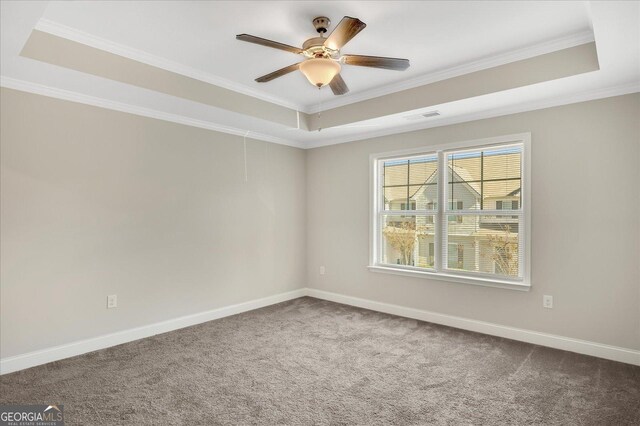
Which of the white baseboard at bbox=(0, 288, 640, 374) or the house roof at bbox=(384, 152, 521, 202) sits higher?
the house roof at bbox=(384, 152, 521, 202)

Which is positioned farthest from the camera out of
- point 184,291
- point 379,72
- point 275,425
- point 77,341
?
point 184,291

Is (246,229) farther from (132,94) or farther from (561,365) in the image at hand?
(561,365)

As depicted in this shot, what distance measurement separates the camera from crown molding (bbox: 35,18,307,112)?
271 cm

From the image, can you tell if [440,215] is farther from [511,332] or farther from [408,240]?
[511,332]

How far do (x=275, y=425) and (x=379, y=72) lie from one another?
3.12 meters

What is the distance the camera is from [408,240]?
4758 mm

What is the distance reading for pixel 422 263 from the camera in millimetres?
4605

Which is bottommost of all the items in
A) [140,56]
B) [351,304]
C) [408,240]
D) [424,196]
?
[351,304]

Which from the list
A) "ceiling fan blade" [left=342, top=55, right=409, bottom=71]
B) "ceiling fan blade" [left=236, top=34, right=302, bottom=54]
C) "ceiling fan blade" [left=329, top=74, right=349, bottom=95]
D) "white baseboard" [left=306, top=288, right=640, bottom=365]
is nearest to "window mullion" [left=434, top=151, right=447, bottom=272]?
"white baseboard" [left=306, top=288, right=640, bottom=365]

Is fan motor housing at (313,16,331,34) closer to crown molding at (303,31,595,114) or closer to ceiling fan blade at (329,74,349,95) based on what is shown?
ceiling fan blade at (329,74,349,95)

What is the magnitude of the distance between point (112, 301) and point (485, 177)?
4.09m

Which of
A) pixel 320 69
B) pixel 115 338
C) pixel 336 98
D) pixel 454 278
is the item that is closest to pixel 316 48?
pixel 320 69

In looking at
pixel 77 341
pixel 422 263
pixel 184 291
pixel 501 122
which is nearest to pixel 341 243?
pixel 422 263

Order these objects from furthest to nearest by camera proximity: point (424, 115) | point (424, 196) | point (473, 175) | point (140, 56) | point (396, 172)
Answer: point (396, 172) < point (424, 196) < point (473, 175) < point (424, 115) < point (140, 56)
